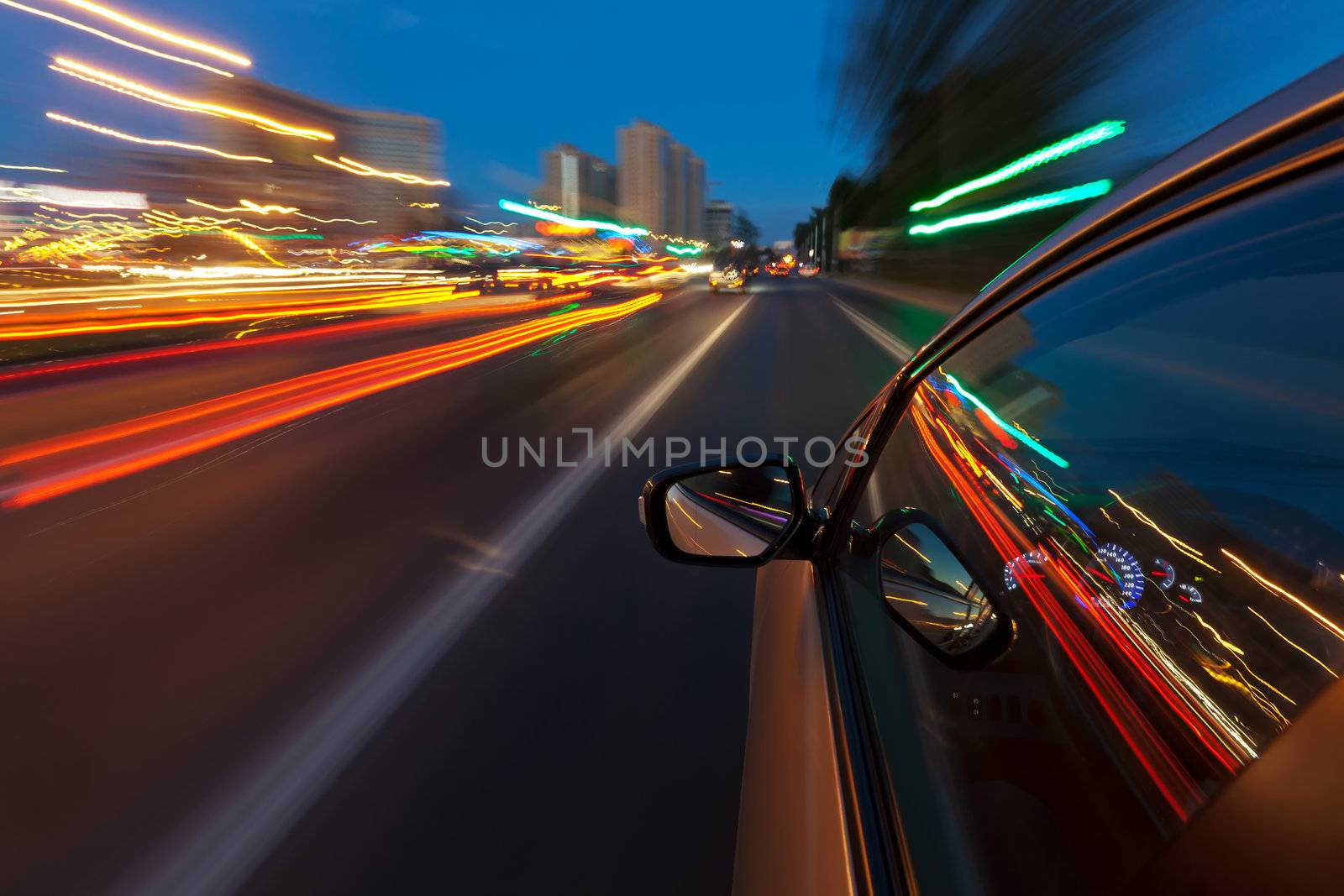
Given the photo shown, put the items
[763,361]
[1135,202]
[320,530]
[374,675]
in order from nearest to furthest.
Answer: [1135,202] → [374,675] → [320,530] → [763,361]

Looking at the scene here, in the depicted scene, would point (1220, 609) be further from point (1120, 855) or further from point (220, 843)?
point (220, 843)

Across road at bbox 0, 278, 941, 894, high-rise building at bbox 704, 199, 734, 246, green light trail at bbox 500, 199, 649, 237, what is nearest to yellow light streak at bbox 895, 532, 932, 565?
road at bbox 0, 278, 941, 894

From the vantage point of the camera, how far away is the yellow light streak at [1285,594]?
64cm

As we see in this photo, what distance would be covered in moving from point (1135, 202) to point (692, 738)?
2116 millimetres

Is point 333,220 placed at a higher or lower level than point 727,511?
lower

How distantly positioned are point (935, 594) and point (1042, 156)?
23056 millimetres

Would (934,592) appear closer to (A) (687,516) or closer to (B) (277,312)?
(A) (687,516)

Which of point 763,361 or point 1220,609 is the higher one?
point 1220,609

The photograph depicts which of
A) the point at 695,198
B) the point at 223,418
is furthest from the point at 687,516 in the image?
the point at 695,198

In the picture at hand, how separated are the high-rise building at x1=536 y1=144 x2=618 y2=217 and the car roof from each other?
304 ft

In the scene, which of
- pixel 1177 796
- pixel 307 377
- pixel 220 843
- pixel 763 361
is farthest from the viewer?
pixel 763 361

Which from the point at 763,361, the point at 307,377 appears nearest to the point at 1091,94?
the point at 763,361

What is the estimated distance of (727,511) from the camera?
2.02 metres

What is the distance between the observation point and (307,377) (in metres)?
12.6
